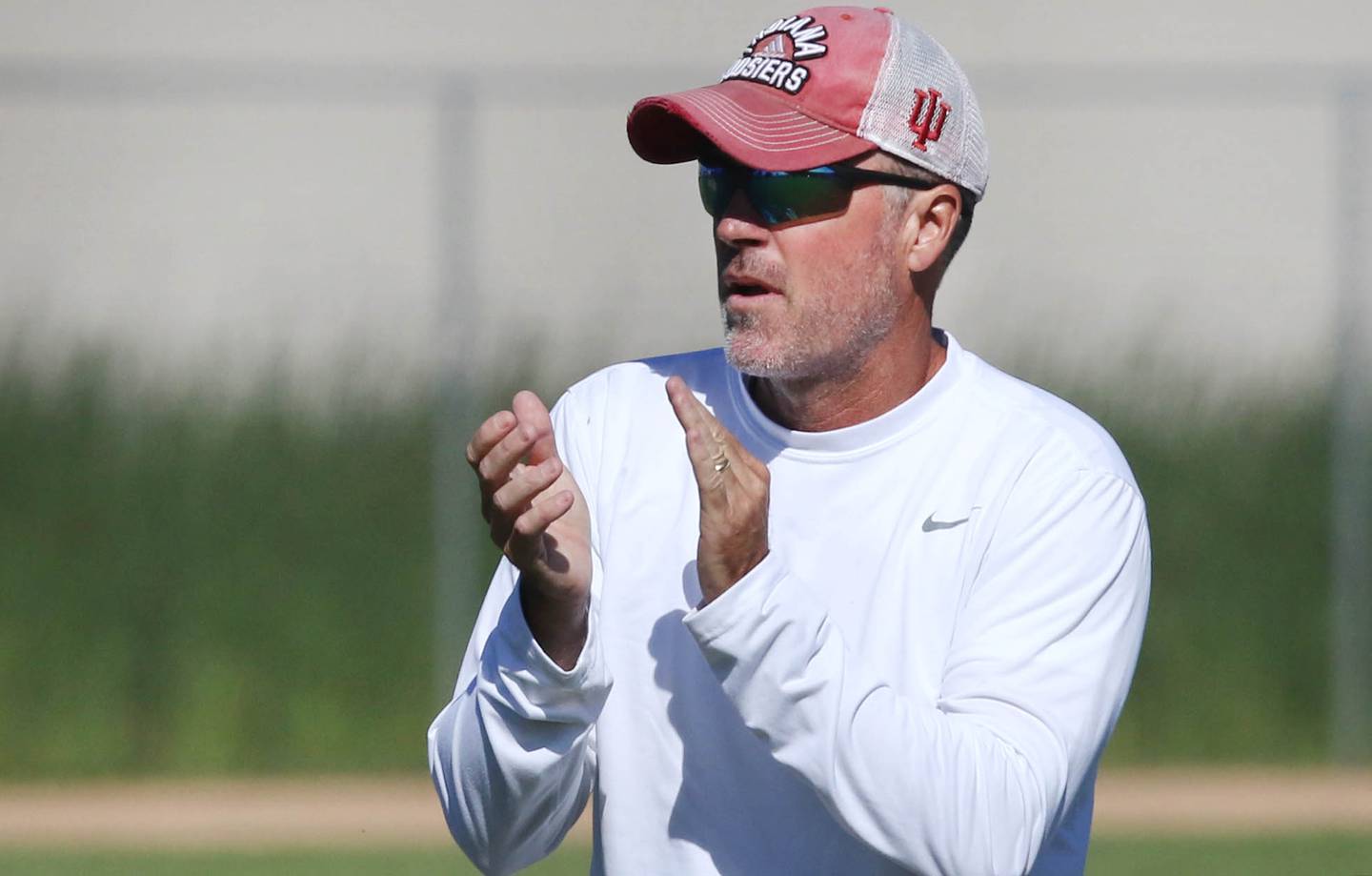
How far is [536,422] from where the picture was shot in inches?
94.4

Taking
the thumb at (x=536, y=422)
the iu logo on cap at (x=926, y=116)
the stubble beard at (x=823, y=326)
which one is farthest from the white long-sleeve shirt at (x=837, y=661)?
the iu logo on cap at (x=926, y=116)

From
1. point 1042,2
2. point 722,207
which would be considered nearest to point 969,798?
point 722,207

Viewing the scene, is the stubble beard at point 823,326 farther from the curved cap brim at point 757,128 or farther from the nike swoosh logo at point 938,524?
the nike swoosh logo at point 938,524

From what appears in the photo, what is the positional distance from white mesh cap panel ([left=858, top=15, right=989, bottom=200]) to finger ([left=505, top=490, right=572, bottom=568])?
750 millimetres

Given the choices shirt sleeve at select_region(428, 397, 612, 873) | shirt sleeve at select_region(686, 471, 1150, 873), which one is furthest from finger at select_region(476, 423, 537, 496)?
shirt sleeve at select_region(686, 471, 1150, 873)

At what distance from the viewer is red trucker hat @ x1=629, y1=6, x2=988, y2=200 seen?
2705mm

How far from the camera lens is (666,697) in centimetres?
258

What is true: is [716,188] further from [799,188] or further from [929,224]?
[929,224]

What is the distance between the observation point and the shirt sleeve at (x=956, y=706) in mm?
2232

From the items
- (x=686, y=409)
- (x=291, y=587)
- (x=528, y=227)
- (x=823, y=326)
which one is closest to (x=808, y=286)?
(x=823, y=326)

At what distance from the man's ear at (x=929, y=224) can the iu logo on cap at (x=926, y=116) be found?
9 cm

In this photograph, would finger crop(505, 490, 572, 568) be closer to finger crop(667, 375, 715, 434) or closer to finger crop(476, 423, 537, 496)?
finger crop(476, 423, 537, 496)

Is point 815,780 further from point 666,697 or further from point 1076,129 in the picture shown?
point 1076,129

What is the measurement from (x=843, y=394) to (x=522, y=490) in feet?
2.09
